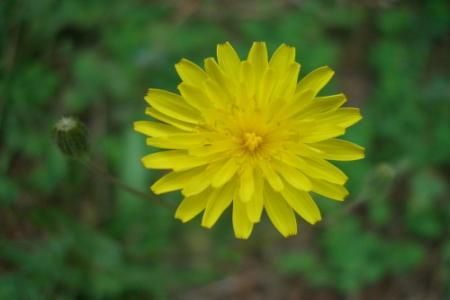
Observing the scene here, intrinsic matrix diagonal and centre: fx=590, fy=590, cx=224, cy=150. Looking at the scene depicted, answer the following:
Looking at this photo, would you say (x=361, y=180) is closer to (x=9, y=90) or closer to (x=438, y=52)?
(x=438, y=52)

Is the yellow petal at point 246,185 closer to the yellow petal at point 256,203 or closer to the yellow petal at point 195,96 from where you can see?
the yellow petal at point 256,203

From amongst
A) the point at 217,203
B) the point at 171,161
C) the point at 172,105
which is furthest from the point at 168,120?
the point at 217,203

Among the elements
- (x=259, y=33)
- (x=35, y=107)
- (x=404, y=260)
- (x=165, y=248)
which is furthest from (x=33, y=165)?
(x=404, y=260)

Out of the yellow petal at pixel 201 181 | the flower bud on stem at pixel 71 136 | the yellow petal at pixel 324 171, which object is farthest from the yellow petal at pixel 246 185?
the flower bud on stem at pixel 71 136

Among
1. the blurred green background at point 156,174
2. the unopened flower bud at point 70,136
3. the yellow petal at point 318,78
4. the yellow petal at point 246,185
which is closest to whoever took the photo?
the yellow petal at point 246,185

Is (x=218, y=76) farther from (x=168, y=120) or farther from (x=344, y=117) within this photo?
(x=344, y=117)
